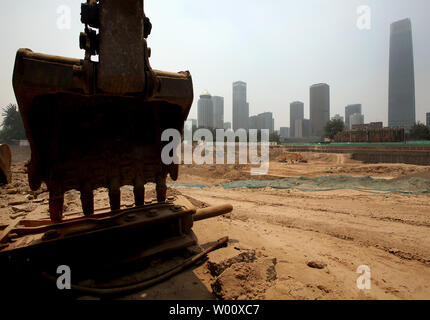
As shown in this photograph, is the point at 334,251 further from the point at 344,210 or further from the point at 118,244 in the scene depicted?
the point at 344,210

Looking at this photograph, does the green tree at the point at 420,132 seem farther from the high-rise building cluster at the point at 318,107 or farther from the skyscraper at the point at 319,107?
the skyscraper at the point at 319,107

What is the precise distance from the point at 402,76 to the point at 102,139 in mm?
129609

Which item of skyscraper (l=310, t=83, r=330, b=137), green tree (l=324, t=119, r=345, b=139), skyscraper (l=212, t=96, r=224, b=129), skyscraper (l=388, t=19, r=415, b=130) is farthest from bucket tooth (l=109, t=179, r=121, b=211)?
skyscraper (l=388, t=19, r=415, b=130)

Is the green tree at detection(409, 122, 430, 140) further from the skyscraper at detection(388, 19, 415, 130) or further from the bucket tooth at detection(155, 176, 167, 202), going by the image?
the bucket tooth at detection(155, 176, 167, 202)

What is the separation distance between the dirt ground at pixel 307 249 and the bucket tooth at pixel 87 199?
557 mm

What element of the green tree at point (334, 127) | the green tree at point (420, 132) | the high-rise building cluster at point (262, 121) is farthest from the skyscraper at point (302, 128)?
the green tree at point (420, 132)

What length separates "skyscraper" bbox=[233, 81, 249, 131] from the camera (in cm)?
8742

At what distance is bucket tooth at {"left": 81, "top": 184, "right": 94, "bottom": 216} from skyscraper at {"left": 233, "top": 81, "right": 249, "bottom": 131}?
82.8 m

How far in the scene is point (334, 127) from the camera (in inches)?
2274

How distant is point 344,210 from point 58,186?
20.2 feet

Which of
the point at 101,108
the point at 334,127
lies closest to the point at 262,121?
the point at 334,127

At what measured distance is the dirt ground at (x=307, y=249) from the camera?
2041mm

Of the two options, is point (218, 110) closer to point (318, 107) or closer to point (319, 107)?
point (318, 107)
